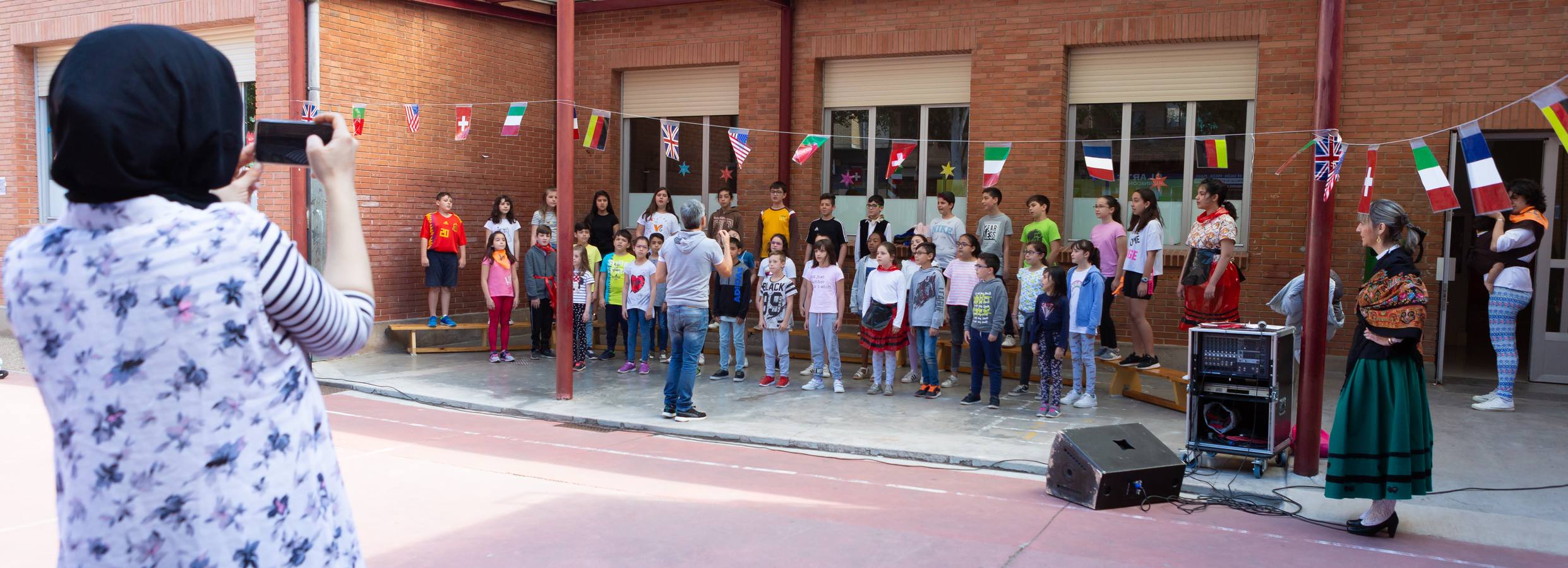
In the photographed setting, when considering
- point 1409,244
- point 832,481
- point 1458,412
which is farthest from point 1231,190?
point 832,481

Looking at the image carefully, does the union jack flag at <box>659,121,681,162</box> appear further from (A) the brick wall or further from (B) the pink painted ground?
(B) the pink painted ground

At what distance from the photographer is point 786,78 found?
14203mm

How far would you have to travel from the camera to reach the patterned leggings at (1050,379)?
378 inches

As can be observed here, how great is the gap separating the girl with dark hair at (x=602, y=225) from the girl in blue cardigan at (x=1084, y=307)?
20.9 ft

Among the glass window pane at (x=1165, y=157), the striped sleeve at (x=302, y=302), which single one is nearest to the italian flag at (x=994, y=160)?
the glass window pane at (x=1165, y=157)

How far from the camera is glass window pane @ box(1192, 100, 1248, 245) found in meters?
12.1

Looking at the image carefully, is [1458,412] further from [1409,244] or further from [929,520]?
[929,520]

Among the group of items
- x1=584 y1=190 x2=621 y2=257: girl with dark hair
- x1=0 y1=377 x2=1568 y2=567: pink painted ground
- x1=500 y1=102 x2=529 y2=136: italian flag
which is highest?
x1=500 y1=102 x2=529 y2=136: italian flag

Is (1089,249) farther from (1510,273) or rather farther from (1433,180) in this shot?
(1510,273)

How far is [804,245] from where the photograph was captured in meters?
14.3

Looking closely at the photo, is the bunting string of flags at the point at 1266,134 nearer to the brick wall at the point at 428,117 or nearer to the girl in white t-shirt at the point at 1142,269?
the brick wall at the point at 428,117

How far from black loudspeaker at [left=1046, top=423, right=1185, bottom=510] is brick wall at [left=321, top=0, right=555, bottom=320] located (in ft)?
31.3

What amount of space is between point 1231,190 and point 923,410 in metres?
4.94

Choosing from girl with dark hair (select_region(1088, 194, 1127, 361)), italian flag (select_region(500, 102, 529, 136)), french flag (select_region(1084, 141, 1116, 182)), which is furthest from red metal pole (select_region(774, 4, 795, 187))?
french flag (select_region(1084, 141, 1116, 182))
